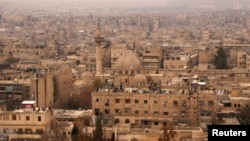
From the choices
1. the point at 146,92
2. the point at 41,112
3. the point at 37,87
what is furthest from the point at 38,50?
the point at 41,112

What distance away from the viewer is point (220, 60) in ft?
162

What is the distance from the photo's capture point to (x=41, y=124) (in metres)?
23.4

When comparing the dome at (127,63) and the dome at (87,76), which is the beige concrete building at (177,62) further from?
the dome at (127,63)

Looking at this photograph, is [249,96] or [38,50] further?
[38,50]

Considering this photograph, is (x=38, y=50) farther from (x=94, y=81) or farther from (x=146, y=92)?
(x=146, y=92)

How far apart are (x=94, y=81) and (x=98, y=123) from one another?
14593 mm

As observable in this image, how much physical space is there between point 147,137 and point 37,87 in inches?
383

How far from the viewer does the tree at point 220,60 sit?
4825 centimetres

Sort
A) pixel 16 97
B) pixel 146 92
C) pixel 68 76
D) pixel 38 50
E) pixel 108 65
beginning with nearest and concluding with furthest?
pixel 146 92 → pixel 16 97 → pixel 68 76 → pixel 108 65 → pixel 38 50

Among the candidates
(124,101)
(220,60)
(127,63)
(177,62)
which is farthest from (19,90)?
(220,60)

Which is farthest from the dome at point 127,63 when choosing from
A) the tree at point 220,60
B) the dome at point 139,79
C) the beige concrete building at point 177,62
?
the tree at point 220,60

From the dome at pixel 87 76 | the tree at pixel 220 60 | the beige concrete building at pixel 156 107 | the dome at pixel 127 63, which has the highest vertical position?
the dome at pixel 127 63

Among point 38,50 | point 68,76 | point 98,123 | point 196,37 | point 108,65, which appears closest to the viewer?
point 98,123

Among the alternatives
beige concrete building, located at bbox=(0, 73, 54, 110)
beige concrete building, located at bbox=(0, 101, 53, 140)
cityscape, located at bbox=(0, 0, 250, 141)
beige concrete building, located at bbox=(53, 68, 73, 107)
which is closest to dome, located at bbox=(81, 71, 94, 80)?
cityscape, located at bbox=(0, 0, 250, 141)
